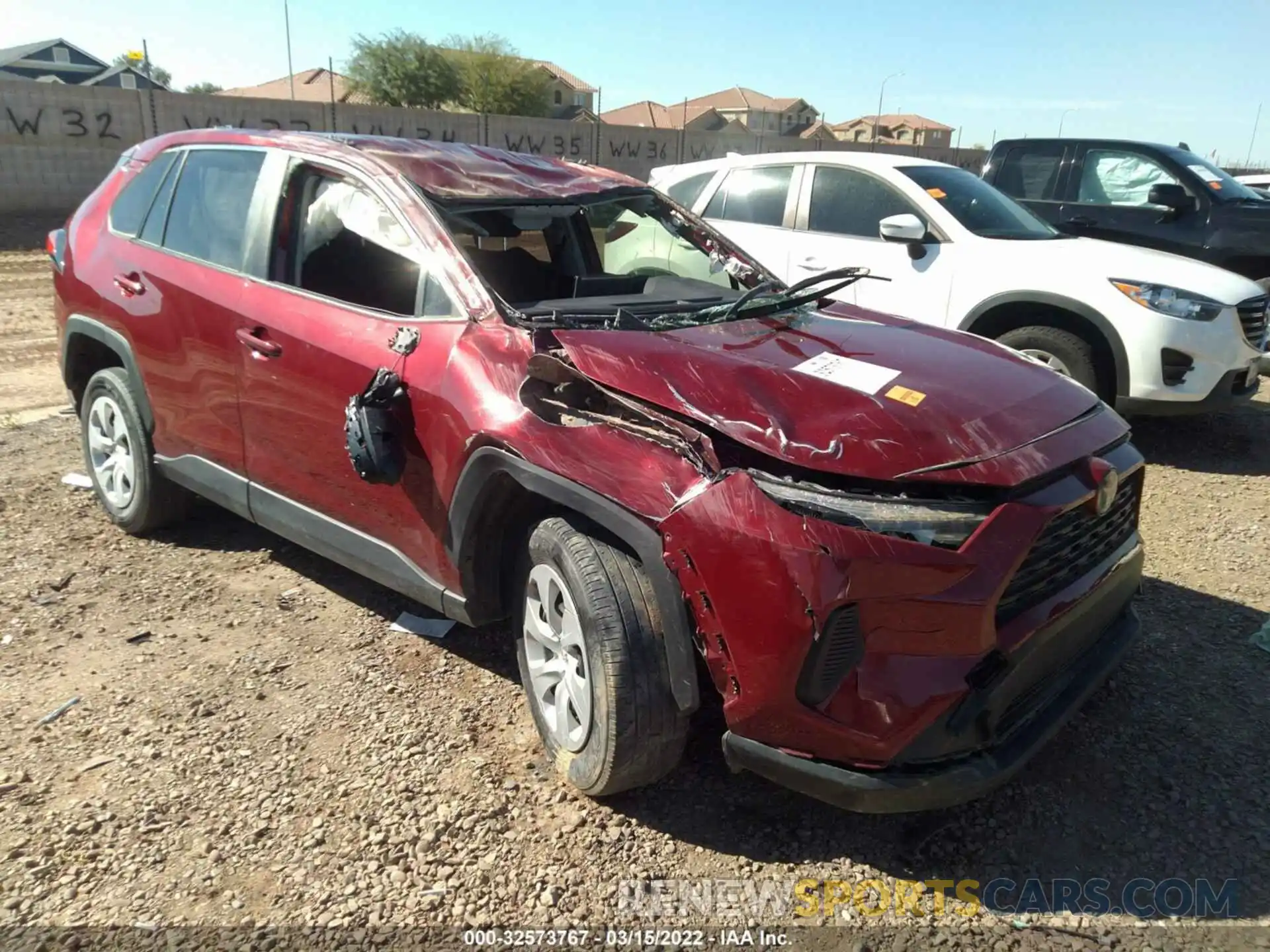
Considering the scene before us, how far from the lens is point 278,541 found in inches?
175

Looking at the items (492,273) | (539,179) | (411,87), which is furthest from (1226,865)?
(411,87)

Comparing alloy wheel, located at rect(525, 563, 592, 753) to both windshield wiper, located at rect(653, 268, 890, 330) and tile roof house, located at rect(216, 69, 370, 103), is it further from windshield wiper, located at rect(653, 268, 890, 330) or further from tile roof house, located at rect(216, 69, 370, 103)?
tile roof house, located at rect(216, 69, 370, 103)

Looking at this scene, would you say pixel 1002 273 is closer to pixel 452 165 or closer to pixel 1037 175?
Answer: pixel 1037 175

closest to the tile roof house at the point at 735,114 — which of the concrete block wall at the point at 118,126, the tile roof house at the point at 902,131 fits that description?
the tile roof house at the point at 902,131

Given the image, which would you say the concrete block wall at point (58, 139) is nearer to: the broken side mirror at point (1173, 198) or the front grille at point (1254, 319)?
the broken side mirror at point (1173, 198)

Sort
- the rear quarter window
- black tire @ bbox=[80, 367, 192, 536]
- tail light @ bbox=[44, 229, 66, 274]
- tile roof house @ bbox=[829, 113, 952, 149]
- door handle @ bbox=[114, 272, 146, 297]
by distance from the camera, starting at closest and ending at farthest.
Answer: door handle @ bbox=[114, 272, 146, 297], black tire @ bbox=[80, 367, 192, 536], tail light @ bbox=[44, 229, 66, 274], the rear quarter window, tile roof house @ bbox=[829, 113, 952, 149]

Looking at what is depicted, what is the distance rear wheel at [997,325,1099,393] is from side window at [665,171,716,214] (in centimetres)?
269

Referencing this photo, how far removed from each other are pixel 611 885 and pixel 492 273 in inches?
80.3

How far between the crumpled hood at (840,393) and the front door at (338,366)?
597mm

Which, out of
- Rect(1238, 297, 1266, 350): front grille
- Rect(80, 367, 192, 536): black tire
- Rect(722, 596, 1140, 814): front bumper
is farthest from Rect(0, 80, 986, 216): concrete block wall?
Rect(722, 596, 1140, 814): front bumper

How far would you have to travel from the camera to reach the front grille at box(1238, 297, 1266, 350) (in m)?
5.65

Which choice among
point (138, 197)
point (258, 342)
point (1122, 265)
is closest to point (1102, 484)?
point (258, 342)

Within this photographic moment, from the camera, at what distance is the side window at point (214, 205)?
3650 millimetres

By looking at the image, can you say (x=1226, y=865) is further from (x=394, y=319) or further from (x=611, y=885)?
(x=394, y=319)
